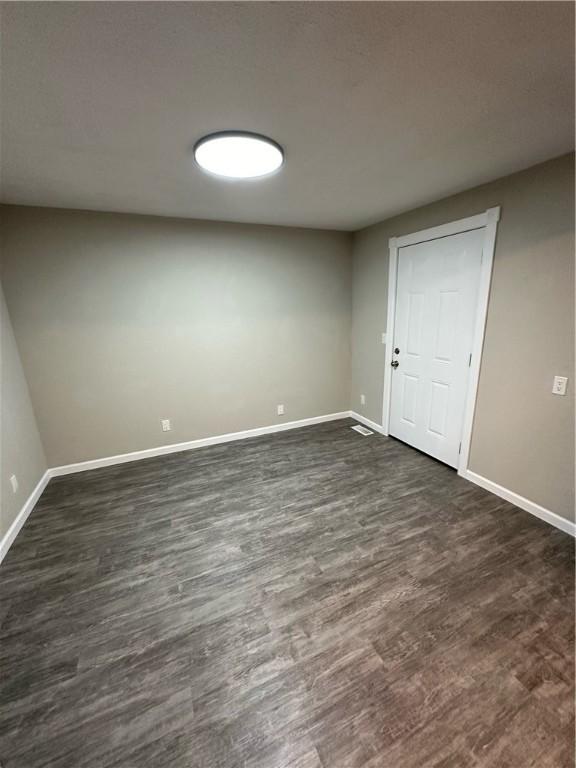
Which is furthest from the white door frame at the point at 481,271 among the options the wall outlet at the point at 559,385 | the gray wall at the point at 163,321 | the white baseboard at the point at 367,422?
the white baseboard at the point at 367,422

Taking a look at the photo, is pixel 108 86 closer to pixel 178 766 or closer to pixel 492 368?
pixel 178 766

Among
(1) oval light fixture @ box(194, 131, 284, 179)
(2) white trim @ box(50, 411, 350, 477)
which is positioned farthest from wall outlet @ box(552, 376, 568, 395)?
(2) white trim @ box(50, 411, 350, 477)

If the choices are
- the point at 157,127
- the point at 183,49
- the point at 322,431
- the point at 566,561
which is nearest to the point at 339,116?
the point at 183,49

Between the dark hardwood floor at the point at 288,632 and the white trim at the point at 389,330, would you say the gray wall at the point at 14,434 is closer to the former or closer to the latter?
the dark hardwood floor at the point at 288,632

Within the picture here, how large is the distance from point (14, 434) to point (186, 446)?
1.43 m

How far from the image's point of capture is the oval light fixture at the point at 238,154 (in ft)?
4.82

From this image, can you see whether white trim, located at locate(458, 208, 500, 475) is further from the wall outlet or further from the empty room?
the wall outlet

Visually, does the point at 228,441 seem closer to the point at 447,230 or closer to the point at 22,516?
the point at 22,516

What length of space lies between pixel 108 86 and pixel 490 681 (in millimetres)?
2775

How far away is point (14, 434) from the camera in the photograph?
2299mm

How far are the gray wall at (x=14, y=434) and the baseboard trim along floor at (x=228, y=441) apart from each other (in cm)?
7

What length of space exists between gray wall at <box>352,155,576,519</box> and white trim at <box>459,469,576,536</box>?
4 cm

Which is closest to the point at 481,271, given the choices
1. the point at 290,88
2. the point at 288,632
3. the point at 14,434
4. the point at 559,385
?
the point at 559,385

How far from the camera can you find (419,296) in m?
2.89
